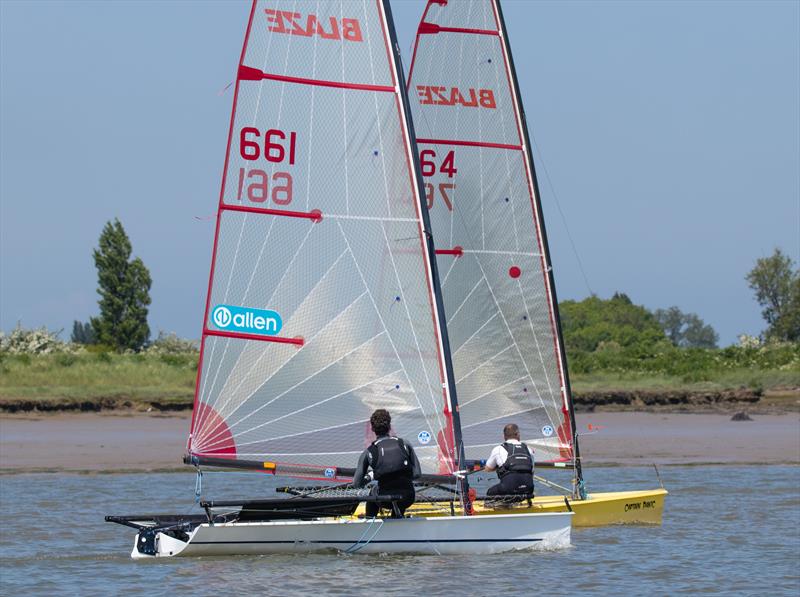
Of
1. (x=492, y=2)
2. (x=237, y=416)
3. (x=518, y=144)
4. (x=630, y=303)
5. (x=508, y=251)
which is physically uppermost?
(x=630, y=303)

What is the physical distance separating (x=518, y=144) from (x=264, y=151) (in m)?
5.50

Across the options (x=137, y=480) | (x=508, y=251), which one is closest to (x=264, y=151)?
(x=508, y=251)

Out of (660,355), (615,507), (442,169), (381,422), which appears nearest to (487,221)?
(442,169)

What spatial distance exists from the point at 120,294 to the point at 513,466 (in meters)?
54.0

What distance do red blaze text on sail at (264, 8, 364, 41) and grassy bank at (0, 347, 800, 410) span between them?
2252cm

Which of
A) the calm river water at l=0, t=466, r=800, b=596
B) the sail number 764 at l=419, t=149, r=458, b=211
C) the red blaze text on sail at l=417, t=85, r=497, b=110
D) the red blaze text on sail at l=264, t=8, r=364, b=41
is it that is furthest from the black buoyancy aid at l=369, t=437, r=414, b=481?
the red blaze text on sail at l=417, t=85, r=497, b=110

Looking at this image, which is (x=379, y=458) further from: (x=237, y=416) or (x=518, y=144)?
(x=518, y=144)

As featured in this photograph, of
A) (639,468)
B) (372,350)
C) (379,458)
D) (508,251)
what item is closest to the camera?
(379,458)

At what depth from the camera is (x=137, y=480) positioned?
2683 cm

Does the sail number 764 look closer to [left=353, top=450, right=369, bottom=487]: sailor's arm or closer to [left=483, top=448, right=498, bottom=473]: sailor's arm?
[left=483, top=448, right=498, bottom=473]: sailor's arm

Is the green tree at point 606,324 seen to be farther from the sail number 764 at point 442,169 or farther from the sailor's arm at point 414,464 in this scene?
the sailor's arm at point 414,464

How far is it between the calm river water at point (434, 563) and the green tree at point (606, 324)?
123ft

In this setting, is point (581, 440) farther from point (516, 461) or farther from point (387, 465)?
point (387, 465)

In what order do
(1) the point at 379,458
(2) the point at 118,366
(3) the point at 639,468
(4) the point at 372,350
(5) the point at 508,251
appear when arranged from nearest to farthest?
(1) the point at 379,458
(4) the point at 372,350
(5) the point at 508,251
(3) the point at 639,468
(2) the point at 118,366
